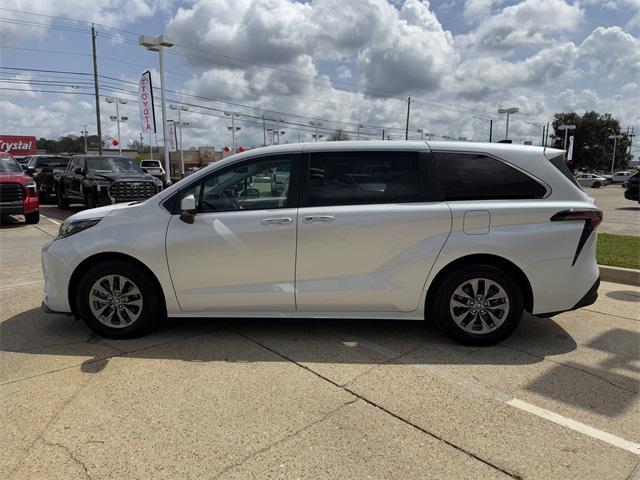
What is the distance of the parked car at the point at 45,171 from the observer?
61.7 ft

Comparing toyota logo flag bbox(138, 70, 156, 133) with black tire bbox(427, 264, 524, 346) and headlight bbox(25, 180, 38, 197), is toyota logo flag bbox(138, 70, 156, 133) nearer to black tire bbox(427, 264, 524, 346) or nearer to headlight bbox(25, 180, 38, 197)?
headlight bbox(25, 180, 38, 197)

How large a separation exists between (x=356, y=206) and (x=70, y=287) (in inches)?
107

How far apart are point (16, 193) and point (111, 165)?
303 centimetres

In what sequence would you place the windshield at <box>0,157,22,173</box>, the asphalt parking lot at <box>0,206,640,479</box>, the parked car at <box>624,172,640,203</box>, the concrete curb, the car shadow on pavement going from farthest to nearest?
the parked car at <box>624,172,640,203</box>, the windshield at <box>0,157,22,173</box>, the concrete curb, the car shadow on pavement, the asphalt parking lot at <box>0,206,640,479</box>

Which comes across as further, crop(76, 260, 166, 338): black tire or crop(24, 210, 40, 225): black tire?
crop(24, 210, 40, 225): black tire

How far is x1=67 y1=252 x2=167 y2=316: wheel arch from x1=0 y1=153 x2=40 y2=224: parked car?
9.54m

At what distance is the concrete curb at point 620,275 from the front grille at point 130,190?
37.1 feet

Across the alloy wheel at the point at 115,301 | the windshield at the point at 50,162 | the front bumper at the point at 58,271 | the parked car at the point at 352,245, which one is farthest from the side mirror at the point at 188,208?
the windshield at the point at 50,162

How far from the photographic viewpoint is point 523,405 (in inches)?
128

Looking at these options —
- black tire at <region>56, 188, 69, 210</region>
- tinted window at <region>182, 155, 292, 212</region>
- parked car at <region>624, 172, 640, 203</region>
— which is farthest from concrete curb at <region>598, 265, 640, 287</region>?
parked car at <region>624, 172, 640, 203</region>

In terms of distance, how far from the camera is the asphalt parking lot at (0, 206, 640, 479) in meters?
2.64

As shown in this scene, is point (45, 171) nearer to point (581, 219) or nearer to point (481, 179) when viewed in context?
point (481, 179)

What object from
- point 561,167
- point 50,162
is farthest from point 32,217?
point 561,167

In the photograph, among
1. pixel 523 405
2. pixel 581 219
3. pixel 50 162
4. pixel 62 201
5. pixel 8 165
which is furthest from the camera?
pixel 50 162
